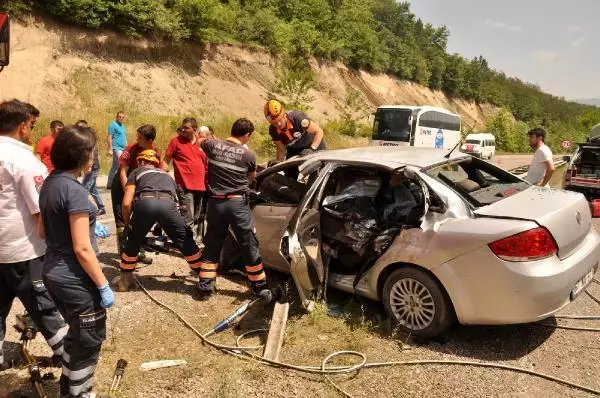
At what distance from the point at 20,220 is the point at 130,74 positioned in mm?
22564

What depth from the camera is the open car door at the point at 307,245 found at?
4.30 meters

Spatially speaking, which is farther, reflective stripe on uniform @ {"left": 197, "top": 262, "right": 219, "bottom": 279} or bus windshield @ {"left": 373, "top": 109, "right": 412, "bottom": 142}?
bus windshield @ {"left": 373, "top": 109, "right": 412, "bottom": 142}

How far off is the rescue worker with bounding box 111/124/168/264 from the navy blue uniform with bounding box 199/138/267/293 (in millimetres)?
812

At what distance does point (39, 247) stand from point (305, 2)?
127 feet

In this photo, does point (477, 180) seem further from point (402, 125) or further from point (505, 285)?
point (402, 125)

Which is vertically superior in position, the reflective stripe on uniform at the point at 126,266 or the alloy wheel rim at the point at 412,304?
the alloy wheel rim at the point at 412,304

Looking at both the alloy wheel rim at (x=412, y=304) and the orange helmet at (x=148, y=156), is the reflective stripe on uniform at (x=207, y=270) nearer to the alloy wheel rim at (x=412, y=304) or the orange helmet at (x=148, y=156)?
the orange helmet at (x=148, y=156)

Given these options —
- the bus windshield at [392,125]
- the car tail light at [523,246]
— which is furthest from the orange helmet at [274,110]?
the bus windshield at [392,125]

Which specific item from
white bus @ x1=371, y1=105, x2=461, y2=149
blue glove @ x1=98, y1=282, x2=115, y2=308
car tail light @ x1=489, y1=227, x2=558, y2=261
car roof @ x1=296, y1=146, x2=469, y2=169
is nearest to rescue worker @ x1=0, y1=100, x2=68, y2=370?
blue glove @ x1=98, y1=282, x2=115, y2=308

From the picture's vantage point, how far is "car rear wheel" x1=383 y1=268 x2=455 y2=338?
12.7 ft

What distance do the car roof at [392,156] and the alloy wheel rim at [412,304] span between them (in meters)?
1.00

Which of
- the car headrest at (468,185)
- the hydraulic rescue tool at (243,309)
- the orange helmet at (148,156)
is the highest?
the car headrest at (468,185)

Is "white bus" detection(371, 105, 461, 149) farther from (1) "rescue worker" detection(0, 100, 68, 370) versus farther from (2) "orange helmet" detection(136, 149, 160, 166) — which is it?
(1) "rescue worker" detection(0, 100, 68, 370)

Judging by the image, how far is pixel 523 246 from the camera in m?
3.49
